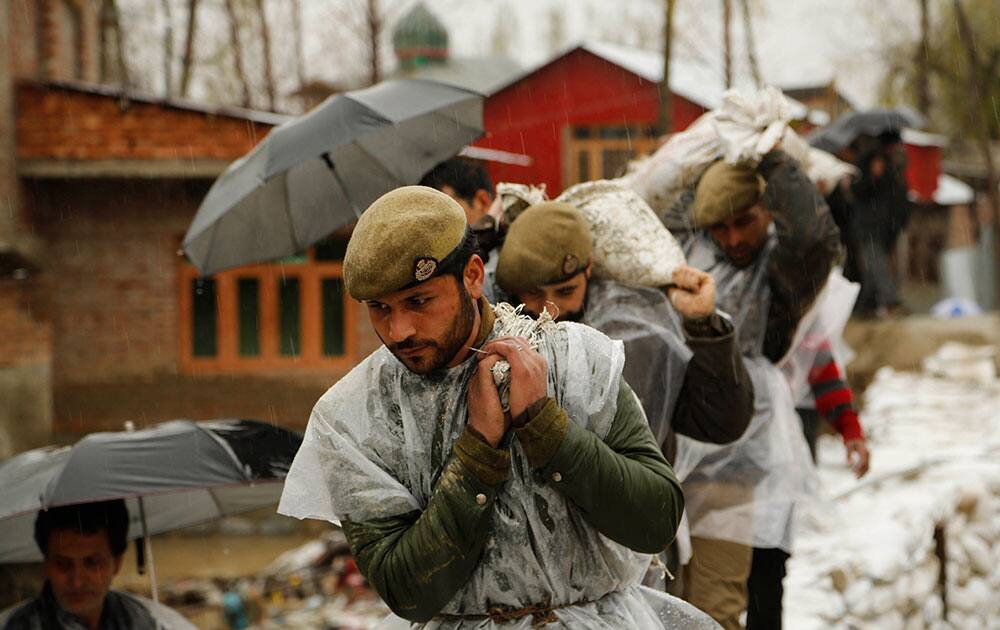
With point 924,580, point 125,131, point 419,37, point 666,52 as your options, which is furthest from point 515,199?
point 419,37

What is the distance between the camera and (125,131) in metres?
12.5

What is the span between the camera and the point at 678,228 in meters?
3.73

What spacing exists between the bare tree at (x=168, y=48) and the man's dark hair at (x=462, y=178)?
74.9 feet

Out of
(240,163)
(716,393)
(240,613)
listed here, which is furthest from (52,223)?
(716,393)

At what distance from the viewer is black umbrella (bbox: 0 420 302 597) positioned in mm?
3814

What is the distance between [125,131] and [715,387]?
10.8m

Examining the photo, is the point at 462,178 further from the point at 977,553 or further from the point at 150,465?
the point at 977,553

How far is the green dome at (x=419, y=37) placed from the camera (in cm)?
2611

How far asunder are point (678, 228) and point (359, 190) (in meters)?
1.48

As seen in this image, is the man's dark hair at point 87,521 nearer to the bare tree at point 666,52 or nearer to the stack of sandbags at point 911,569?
the stack of sandbags at point 911,569

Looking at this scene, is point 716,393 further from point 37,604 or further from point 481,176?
point 37,604

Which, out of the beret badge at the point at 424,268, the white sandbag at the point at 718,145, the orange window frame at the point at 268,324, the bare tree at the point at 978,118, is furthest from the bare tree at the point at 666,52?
the beret badge at the point at 424,268

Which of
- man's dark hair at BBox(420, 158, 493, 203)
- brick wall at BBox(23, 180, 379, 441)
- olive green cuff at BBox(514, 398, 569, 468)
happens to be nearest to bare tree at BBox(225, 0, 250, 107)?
brick wall at BBox(23, 180, 379, 441)

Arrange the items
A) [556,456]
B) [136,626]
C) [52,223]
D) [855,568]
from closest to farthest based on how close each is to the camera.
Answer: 1. [556,456]
2. [136,626]
3. [855,568]
4. [52,223]
